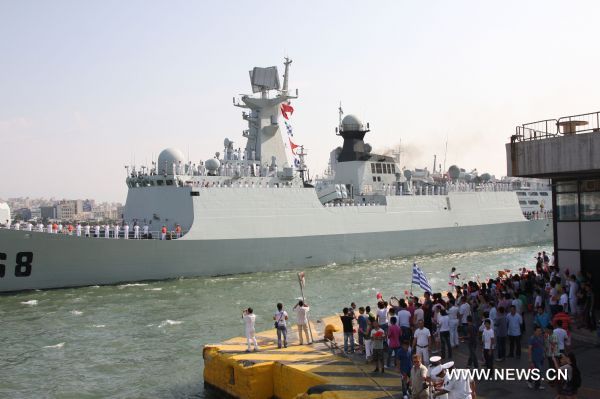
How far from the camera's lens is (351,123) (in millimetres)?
32594

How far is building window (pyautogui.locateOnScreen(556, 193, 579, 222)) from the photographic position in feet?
35.6

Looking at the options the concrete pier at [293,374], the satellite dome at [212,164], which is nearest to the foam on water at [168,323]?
the concrete pier at [293,374]

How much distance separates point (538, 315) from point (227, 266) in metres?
16.1

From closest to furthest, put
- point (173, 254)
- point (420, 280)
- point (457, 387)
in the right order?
point (457, 387), point (420, 280), point (173, 254)

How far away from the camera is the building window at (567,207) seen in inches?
427

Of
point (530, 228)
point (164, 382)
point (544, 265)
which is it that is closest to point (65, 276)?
point (164, 382)

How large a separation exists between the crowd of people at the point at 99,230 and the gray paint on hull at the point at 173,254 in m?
0.49

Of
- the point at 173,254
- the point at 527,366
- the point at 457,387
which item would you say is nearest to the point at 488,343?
the point at 527,366

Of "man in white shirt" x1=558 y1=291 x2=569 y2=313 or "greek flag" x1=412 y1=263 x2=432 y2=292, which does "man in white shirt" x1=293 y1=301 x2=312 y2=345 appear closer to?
"greek flag" x1=412 y1=263 x2=432 y2=292

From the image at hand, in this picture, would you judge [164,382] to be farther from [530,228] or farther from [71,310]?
[530,228]

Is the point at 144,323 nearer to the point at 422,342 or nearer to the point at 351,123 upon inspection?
the point at 422,342

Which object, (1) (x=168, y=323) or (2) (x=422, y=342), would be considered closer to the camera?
(2) (x=422, y=342)

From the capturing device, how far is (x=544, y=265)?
1506 cm

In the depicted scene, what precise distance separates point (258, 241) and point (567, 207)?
47.3 ft
